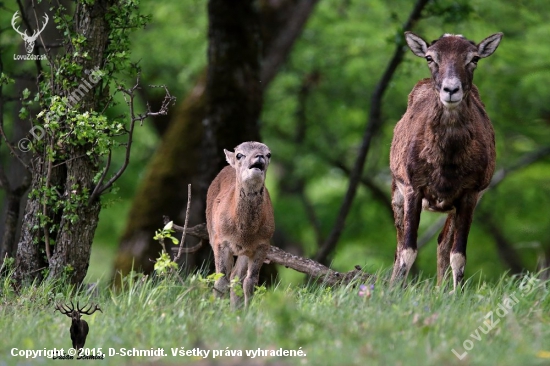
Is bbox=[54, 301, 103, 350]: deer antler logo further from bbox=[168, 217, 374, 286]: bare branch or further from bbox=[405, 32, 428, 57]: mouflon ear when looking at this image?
bbox=[405, 32, 428, 57]: mouflon ear

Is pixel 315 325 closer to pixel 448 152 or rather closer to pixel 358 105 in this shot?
pixel 448 152

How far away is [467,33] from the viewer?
20609mm

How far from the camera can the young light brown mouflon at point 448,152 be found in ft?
32.8

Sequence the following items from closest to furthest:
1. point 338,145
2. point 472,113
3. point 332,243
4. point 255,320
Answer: point 255,320 → point 472,113 → point 332,243 → point 338,145

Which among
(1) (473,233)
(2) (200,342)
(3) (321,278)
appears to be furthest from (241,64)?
(1) (473,233)

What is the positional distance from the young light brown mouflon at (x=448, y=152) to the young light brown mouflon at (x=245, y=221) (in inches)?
61.7

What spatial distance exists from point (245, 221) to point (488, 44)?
134 inches

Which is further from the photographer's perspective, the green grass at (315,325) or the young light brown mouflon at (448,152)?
the young light brown mouflon at (448,152)

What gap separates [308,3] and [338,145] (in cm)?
601

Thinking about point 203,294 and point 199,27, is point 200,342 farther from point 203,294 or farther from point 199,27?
point 199,27

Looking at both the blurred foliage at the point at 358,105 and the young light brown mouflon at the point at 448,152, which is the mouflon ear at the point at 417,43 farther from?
the blurred foliage at the point at 358,105

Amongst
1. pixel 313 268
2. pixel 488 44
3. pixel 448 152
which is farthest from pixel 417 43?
pixel 313 268

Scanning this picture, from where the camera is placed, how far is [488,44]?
33.9 ft

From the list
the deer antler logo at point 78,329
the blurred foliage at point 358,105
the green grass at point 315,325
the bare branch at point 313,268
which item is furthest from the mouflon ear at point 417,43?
the blurred foliage at point 358,105
